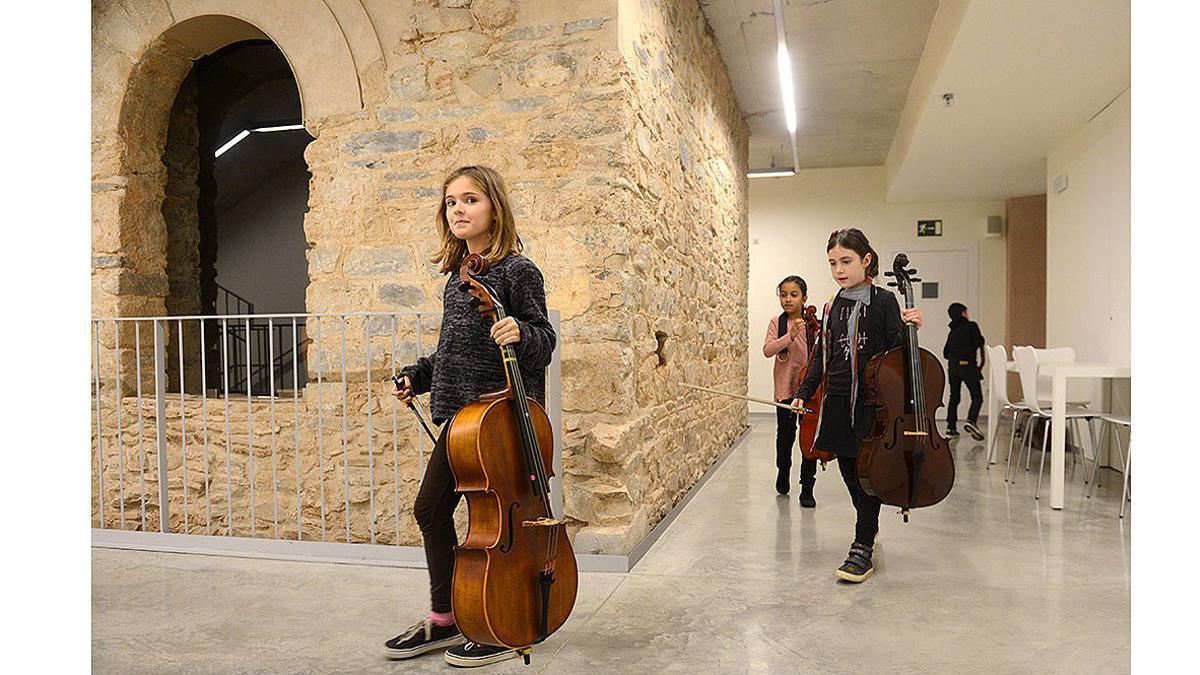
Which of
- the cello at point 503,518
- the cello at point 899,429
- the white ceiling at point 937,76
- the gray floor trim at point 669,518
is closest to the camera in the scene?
the cello at point 503,518

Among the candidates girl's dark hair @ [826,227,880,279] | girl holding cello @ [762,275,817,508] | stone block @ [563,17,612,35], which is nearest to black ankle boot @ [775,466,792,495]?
girl holding cello @ [762,275,817,508]

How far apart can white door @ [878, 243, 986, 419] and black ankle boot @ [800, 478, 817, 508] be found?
5756mm

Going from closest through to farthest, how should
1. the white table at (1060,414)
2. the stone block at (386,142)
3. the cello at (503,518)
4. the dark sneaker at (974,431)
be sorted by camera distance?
the cello at (503,518)
the stone block at (386,142)
the white table at (1060,414)
the dark sneaker at (974,431)

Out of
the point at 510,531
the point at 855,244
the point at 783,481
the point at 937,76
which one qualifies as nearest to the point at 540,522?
the point at 510,531

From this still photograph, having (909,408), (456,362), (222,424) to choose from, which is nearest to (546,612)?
(456,362)

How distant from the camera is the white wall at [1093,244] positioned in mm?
5766

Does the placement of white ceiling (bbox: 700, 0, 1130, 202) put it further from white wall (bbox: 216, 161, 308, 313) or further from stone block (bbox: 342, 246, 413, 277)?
white wall (bbox: 216, 161, 308, 313)

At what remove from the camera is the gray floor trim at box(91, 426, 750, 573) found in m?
3.54

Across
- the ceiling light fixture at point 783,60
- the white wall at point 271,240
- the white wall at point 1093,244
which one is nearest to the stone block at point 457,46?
the ceiling light fixture at point 783,60

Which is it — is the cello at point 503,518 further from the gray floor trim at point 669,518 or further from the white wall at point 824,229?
the white wall at point 824,229

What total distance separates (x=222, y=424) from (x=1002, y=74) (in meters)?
4.76

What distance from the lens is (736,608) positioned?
3.00 meters

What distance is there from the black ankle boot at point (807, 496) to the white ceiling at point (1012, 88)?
98.7 inches
